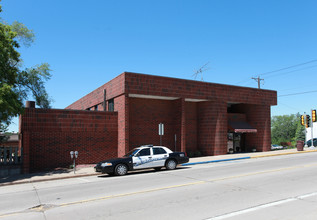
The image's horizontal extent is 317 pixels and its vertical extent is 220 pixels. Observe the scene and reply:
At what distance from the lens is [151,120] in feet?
70.6

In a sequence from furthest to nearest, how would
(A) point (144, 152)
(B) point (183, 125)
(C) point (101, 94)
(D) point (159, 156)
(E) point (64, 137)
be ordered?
(C) point (101, 94) → (B) point (183, 125) → (E) point (64, 137) → (D) point (159, 156) → (A) point (144, 152)

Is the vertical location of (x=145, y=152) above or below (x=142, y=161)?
above

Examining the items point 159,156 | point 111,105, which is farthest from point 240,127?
point 159,156

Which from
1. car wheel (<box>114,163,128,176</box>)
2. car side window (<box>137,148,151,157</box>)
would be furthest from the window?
car wheel (<box>114,163,128,176</box>)

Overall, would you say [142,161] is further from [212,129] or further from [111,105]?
[212,129]

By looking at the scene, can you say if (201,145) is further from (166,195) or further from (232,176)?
(166,195)

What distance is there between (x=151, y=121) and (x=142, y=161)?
7.37 meters

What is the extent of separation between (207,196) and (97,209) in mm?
3307

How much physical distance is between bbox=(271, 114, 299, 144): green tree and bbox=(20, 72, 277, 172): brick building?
80339 millimetres

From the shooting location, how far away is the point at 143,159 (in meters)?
14.4

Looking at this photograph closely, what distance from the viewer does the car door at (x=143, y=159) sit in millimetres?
14250

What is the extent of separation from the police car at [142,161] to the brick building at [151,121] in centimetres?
420

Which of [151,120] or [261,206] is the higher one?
[151,120]

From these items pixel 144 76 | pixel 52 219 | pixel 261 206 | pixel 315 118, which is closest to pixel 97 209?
pixel 52 219
